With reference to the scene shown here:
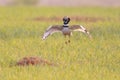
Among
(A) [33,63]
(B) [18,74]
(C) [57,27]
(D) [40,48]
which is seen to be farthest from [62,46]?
(B) [18,74]

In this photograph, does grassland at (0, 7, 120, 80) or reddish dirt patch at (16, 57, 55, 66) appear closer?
grassland at (0, 7, 120, 80)

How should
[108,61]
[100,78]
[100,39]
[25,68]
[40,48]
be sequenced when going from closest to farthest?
1. [100,78]
2. [25,68]
3. [108,61]
4. [40,48]
5. [100,39]

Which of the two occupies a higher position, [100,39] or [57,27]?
[57,27]

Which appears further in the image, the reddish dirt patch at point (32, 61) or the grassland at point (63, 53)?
the reddish dirt patch at point (32, 61)

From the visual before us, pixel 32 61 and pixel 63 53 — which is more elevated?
pixel 32 61

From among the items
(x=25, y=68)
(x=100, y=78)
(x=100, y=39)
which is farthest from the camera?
(x=100, y=39)

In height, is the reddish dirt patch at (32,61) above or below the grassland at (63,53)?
above

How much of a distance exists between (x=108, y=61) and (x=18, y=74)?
2.96 metres

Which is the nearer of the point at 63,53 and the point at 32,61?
the point at 32,61

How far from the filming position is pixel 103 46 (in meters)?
16.2

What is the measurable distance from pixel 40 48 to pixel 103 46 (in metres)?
2.00

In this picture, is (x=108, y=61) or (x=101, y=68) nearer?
(x=101, y=68)

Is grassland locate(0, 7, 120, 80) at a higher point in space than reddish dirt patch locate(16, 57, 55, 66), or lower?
lower

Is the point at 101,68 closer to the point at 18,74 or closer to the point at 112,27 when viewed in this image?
the point at 18,74
